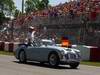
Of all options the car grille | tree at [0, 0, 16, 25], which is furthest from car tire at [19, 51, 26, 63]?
tree at [0, 0, 16, 25]

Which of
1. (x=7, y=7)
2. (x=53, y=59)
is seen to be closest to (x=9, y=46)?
(x=53, y=59)

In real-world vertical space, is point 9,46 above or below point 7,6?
below

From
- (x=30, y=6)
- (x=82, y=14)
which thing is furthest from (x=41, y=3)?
(x=82, y=14)

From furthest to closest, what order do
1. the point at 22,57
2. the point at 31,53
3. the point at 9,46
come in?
the point at 9,46 < the point at 22,57 < the point at 31,53

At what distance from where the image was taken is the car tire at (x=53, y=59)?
1917 centimetres

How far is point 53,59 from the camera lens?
19375 mm

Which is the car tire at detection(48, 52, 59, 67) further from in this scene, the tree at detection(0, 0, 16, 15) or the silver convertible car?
the tree at detection(0, 0, 16, 15)

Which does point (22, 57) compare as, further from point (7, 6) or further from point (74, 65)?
point (7, 6)

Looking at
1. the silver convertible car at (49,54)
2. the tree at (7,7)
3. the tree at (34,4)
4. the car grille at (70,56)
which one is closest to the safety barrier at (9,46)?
the silver convertible car at (49,54)

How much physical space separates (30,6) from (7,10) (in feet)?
30.8

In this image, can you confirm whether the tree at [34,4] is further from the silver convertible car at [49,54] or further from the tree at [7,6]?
the silver convertible car at [49,54]

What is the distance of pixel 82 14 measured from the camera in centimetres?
3572

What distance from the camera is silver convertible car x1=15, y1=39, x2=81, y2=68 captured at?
62.5 ft

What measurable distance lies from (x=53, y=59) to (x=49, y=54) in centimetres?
36
